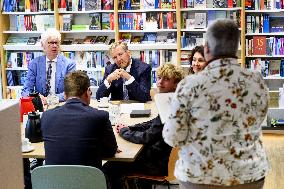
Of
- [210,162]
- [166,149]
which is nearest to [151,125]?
[166,149]

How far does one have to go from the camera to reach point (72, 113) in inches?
102

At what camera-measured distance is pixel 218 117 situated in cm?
188

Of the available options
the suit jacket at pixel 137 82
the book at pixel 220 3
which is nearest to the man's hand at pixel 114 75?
the suit jacket at pixel 137 82

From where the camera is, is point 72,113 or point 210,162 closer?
point 210,162

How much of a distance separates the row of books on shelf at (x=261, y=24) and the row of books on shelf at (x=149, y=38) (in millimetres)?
954

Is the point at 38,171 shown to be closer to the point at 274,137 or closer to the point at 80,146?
the point at 80,146

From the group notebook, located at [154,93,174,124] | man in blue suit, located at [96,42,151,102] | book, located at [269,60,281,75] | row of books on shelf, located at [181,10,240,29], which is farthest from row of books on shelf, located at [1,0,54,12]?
notebook, located at [154,93,174,124]

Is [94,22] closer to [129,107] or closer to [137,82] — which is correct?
[137,82]

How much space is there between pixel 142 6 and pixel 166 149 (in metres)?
3.55

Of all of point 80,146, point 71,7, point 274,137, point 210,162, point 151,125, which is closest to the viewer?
point 210,162

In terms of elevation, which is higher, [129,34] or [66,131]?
[129,34]

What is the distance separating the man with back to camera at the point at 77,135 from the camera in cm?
257

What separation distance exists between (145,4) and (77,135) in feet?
12.9

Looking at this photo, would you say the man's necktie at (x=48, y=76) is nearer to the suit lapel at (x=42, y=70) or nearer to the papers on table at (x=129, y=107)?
the suit lapel at (x=42, y=70)
